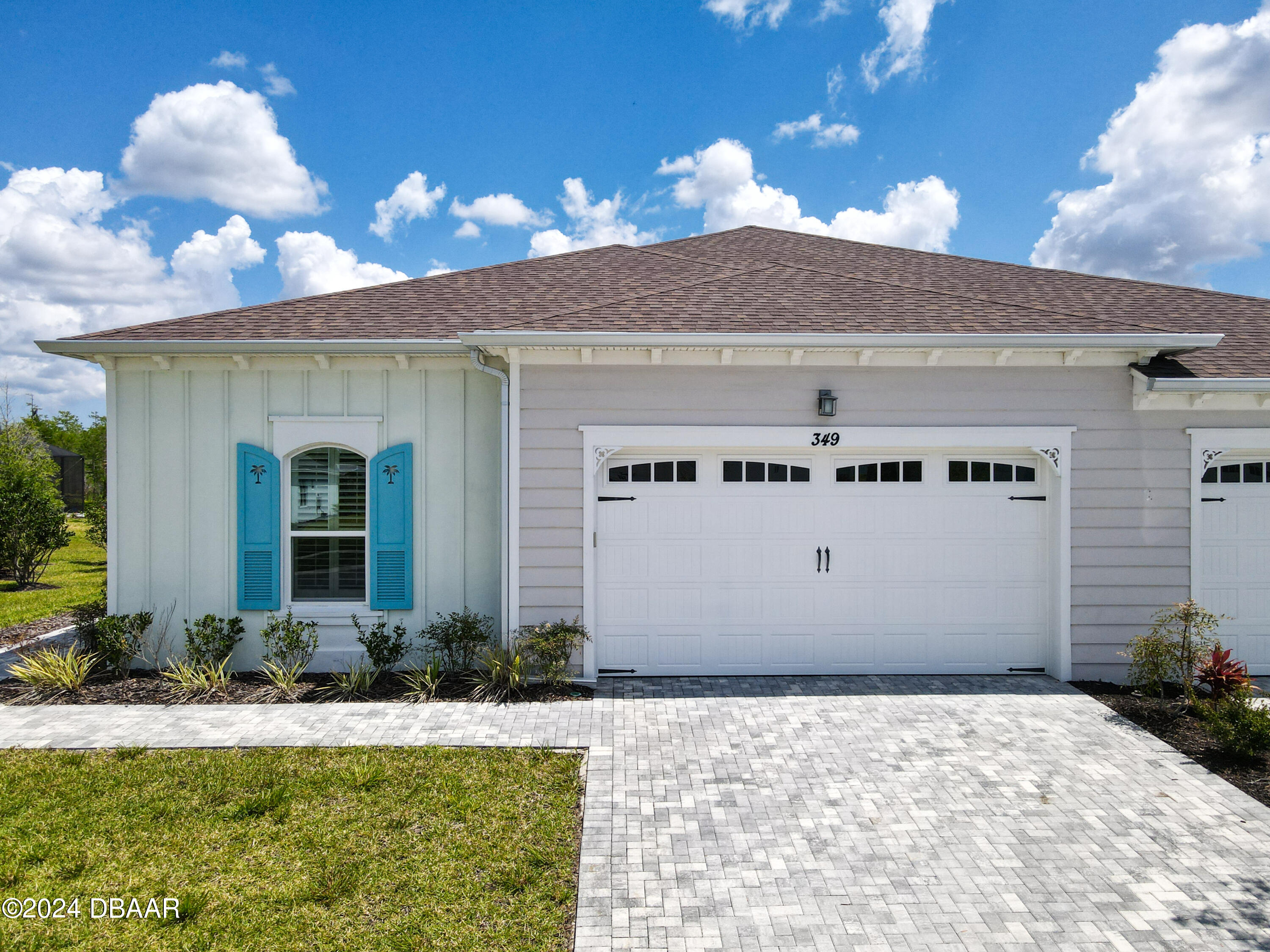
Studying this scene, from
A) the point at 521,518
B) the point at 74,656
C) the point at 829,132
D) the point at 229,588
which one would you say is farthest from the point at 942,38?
the point at 74,656

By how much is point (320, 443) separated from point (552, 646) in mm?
3393

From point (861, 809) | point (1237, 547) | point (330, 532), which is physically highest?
point (330, 532)

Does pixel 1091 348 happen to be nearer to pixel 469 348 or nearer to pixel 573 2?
pixel 469 348

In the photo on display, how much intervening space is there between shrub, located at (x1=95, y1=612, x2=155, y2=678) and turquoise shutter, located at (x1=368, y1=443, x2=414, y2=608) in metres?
2.41

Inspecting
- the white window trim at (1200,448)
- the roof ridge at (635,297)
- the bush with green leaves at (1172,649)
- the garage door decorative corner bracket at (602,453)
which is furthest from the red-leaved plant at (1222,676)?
the roof ridge at (635,297)

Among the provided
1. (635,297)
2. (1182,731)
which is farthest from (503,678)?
(1182,731)

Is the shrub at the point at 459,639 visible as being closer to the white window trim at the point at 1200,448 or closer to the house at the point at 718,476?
the house at the point at 718,476

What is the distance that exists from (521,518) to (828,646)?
3.45 meters

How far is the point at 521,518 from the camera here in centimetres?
625

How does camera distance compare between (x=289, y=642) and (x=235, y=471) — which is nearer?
(x=289, y=642)

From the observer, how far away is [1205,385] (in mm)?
Result: 6086

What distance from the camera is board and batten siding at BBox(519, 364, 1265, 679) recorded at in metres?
6.28

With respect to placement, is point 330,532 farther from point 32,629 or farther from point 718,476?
point 32,629

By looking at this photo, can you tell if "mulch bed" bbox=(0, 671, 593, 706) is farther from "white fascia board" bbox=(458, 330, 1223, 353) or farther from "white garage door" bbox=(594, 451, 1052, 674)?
"white fascia board" bbox=(458, 330, 1223, 353)
